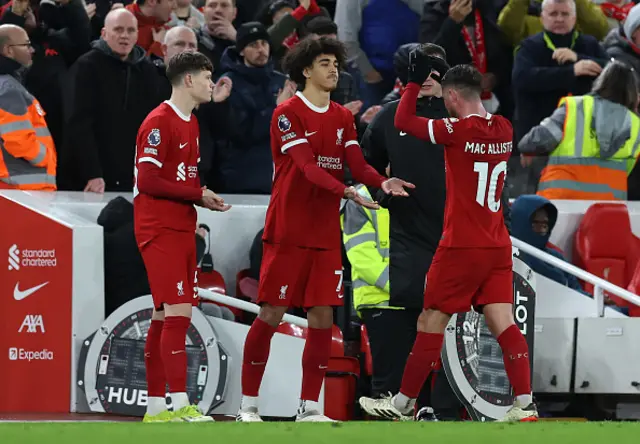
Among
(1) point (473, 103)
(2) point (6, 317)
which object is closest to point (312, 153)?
(1) point (473, 103)

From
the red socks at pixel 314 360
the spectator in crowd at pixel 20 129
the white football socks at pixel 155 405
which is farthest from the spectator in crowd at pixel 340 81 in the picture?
the white football socks at pixel 155 405

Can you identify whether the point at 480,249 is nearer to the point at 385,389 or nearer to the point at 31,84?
the point at 385,389

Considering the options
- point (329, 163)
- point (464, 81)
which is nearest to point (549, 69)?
point (464, 81)

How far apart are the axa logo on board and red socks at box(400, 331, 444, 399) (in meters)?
2.48

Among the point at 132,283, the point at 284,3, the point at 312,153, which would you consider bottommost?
the point at 132,283

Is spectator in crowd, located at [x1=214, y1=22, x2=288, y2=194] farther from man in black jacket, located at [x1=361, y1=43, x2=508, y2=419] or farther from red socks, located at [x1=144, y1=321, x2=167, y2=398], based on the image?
red socks, located at [x1=144, y1=321, x2=167, y2=398]

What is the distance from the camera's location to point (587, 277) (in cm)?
927

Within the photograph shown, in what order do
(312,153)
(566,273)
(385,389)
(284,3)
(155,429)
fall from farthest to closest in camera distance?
1. (284,3)
2. (566,273)
3. (385,389)
4. (312,153)
5. (155,429)

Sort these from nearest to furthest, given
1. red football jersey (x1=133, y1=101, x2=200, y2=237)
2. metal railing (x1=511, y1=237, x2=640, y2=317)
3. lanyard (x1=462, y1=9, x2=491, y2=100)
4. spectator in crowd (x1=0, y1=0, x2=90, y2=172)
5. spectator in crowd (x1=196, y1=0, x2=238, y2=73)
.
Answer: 1. red football jersey (x1=133, y1=101, x2=200, y2=237)
2. metal railing (x1=511, y1=237, x2=640, y2=317)
3. spectator in crowd (x1=0, y1=0, x2=90, y2=172)
4. spectator in crowd (x1=196, y1=0, x2=238, y2=73)
5. lanyard (x1=462, y1=9, x2=491, y2=100)

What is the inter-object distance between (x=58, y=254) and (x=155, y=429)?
3038mm

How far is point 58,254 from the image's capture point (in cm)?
899

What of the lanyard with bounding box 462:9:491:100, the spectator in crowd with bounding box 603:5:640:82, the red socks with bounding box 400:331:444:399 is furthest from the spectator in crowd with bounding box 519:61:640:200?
the red socks with bounding box 400:331:444:399

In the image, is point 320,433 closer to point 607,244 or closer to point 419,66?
point 419,66

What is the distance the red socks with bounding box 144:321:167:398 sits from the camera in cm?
777
